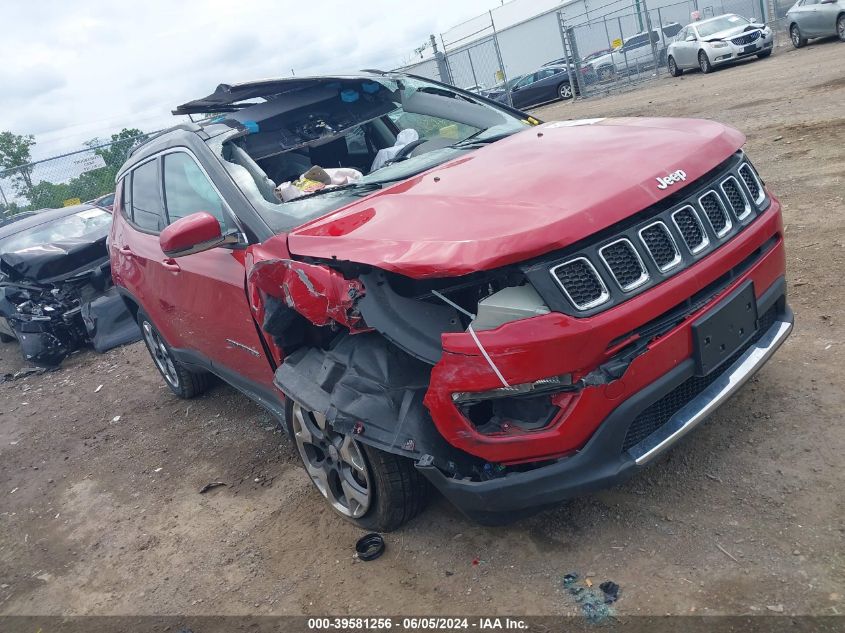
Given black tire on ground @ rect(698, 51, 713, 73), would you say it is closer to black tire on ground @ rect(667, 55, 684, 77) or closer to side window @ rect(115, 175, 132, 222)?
black tire on ground @ rect(667, 55, 684, 77)

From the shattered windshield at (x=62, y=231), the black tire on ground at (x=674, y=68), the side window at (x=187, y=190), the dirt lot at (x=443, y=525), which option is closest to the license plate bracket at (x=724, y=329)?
the dirt lot at (x=443, y=525)

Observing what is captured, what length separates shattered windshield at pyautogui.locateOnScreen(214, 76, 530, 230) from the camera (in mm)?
3650

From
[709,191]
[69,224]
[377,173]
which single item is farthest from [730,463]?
[69,224]

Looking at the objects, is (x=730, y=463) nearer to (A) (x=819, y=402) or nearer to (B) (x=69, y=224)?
(A) (x=819, y=402)

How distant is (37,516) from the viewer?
14.4 ft

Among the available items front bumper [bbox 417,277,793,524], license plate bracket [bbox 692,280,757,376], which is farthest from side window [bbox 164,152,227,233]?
license plate bracket [bbox 692,280,757,376]

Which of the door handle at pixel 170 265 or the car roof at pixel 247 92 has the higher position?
the car roof at pixel 247 92

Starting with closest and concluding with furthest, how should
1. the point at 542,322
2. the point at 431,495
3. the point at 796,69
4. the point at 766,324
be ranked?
the point at 542,322 → the point at 766,324 → the point at 431,495 → the point at 796,69

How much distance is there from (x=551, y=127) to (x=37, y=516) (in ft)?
12.3

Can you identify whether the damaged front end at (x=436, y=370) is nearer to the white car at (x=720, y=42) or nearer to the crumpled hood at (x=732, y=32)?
the white car at (x=720, y=42)

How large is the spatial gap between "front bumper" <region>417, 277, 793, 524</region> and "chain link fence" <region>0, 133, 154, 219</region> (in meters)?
16.2

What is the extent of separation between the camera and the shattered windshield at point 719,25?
17859 millimetres

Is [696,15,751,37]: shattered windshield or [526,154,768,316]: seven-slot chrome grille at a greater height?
[526,154,768,316]: seven-slot chrome grille

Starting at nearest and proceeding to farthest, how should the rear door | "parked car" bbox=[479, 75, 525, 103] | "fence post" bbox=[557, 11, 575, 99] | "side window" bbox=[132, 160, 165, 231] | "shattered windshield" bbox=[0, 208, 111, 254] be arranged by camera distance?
the rear door → "side window" bbox=[132, 160, 165, 231] → "shattered windshield" bbox=[0, 208, 111, 254] → "fence post" bbox=[557, 11, 575, 99] → "parked car" bbox=[479, 75, 525, 103]
